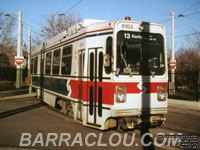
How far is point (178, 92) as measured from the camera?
15.6 meters

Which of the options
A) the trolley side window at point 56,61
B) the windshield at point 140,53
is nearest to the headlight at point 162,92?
the windshield at point 140,53

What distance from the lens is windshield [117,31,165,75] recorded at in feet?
20.6

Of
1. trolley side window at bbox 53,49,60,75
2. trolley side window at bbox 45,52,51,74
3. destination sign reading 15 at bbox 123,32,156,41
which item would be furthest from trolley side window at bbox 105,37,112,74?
trolley side window at bbox 45,52,51,74

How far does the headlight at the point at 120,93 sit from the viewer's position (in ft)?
20.1

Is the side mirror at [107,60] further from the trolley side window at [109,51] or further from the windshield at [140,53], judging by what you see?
the windshield at [140,53]

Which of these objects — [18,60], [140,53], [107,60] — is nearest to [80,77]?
[107,60]

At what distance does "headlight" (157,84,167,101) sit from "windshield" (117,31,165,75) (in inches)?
17.4

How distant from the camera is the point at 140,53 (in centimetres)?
651

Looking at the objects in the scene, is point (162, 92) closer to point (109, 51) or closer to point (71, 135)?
point (109, 51)

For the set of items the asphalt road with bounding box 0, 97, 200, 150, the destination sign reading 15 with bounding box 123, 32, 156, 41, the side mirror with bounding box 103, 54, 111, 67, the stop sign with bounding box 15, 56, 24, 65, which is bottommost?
the asphalt road with bounding box 0, 97, 200, 150

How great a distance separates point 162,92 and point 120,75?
1.59m

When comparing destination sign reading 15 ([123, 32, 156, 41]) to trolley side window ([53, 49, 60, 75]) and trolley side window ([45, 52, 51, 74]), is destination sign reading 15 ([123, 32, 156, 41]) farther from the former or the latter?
trolley side window ([45, 52, 51, 74])

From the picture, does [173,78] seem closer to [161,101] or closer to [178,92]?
[178,92]

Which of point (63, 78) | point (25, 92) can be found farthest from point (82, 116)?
point (25, 92)
